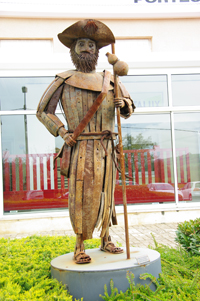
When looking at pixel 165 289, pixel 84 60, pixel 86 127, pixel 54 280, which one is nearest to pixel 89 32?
pixel 84 60

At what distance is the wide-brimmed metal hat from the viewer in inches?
124

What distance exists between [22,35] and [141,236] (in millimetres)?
6075

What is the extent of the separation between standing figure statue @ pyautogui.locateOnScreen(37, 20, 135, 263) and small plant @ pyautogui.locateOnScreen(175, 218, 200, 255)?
1295 mm

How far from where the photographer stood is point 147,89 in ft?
27.0

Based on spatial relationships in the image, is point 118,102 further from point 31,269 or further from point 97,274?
point 31,269

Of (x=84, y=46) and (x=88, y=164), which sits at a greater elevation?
(x=84, y=46)

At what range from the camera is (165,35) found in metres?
9.20

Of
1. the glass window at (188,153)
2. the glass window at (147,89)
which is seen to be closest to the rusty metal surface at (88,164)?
the glass window at (147,89)

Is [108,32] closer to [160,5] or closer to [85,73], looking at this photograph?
[85,73]

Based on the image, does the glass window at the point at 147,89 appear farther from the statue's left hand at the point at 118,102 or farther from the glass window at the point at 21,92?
the statue's left hand at the point at 118,102

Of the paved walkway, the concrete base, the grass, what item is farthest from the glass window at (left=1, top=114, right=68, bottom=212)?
the concrete base

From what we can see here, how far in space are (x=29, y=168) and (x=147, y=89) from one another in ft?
11.7

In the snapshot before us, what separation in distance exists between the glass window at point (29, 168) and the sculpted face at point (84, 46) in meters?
4.73

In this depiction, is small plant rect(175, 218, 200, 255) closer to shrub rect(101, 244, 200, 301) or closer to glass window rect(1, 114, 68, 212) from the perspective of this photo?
shrub rect(101, 244, 200, 301)
